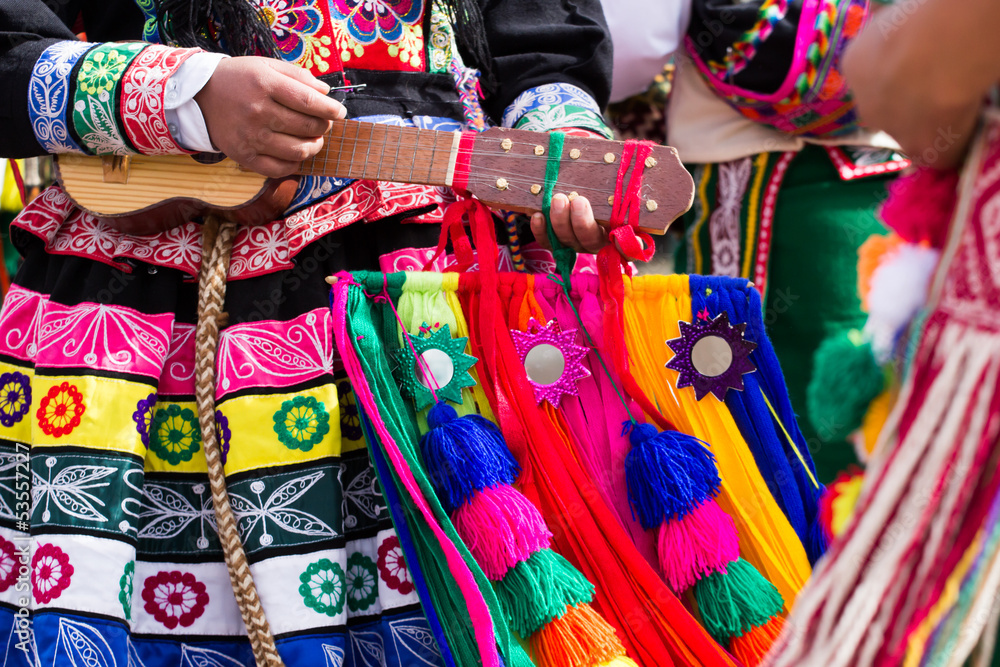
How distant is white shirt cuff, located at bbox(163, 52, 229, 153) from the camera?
98 centimetres

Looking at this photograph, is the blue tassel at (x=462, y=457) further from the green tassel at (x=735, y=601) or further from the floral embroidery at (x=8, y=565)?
the floral embroidery at (x=8, y=565)

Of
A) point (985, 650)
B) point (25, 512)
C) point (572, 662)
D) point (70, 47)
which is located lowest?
→ point (25, 512)

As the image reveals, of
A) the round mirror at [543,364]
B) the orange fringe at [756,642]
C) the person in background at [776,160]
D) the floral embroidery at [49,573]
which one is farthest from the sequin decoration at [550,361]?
the person in background at [776,160]

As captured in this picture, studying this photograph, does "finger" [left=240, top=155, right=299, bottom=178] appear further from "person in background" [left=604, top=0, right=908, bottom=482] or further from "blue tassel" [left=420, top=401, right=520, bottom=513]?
"person in background" [left=604, top=0, right=908, bottom=482]

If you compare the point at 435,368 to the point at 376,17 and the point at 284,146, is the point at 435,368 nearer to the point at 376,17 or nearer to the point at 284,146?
the point at 284,146

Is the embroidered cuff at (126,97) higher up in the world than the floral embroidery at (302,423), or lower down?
higher up

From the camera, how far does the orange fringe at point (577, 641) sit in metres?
0.83

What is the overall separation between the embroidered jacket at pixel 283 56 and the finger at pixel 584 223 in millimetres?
214

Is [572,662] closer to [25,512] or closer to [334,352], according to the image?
[334,352]

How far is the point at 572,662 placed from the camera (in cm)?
83

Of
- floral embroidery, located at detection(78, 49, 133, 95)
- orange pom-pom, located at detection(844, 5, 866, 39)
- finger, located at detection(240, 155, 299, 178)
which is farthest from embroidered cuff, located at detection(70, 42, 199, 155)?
orange pom-pom, located at detection(844, 5, 866, 39)

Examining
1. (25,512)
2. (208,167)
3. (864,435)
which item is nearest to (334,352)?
(208,167)

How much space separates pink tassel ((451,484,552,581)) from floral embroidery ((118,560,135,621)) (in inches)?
15.5

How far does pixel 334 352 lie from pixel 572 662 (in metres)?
0.48
